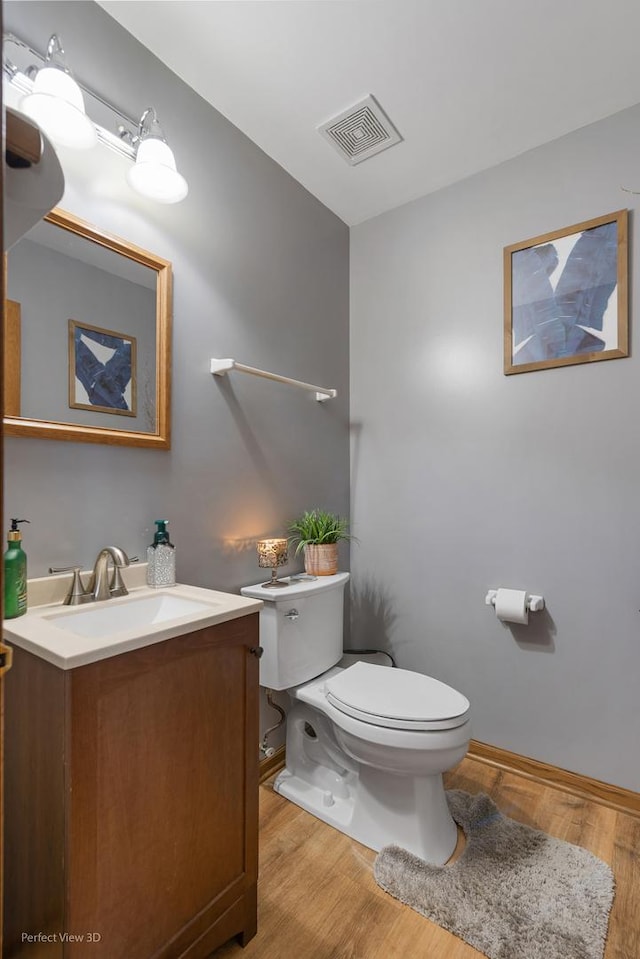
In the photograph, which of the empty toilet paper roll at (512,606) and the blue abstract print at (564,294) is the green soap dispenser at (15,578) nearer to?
the empty toilet paper roll at (512,606)

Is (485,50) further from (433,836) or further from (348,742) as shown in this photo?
(433,836)

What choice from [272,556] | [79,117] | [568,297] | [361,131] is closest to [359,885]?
[272,556]

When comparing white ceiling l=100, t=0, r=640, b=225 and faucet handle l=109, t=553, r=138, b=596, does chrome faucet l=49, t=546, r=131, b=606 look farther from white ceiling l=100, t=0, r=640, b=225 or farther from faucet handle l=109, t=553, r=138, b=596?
white ceiling l=100, t=0, r=640, b=225

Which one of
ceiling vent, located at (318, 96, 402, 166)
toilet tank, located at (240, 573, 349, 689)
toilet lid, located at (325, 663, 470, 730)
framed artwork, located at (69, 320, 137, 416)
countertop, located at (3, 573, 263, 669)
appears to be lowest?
toilet lid, located at (325, 663, 470, 730)

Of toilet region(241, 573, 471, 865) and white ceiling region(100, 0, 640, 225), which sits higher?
white ceiling region(100, 0, 640, 225)

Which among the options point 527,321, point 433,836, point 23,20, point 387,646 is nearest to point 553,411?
point 527,321

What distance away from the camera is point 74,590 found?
1.21 m

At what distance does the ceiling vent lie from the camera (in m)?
1.72

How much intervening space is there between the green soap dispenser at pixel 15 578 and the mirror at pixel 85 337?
0.27 meters

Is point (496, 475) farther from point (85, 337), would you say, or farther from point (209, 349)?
point (85, 337)

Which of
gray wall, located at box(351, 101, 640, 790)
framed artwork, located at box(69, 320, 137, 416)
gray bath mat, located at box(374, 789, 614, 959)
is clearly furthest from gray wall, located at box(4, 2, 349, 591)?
gray bath mat, located at box(374, 789, 614, 959)

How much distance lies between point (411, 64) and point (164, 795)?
7.22ft

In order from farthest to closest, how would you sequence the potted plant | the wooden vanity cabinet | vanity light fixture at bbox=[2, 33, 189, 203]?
the potted plant < vanity light fixture at bbox=[2, 33, 189, 203] < the wooden vanity cabinet

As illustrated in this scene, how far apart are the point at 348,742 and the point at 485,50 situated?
2257 millimetres
